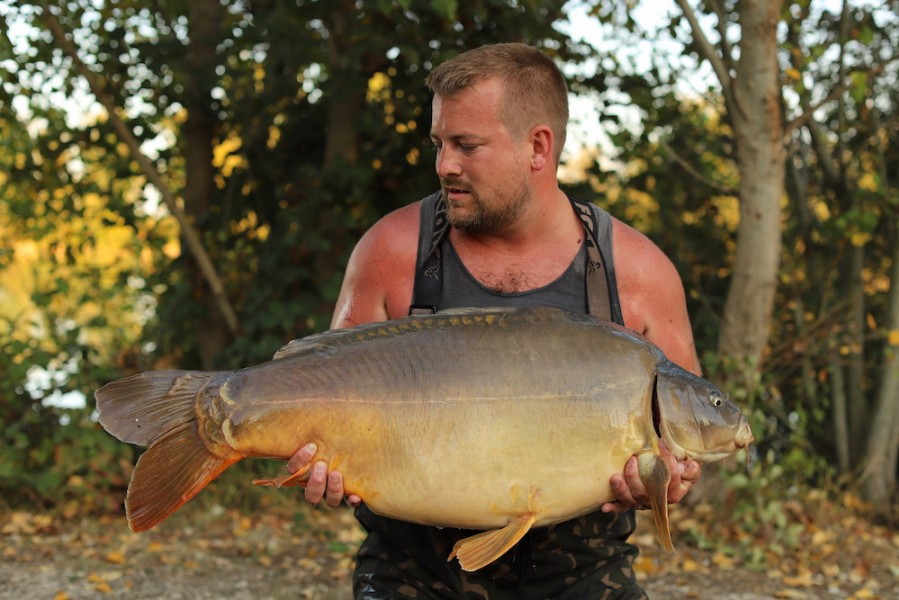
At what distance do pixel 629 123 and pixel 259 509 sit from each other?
9.40ft

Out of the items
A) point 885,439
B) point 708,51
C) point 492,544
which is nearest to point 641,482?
point 492,544

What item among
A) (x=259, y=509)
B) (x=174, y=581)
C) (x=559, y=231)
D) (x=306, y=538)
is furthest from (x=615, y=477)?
(x=259, y=509)

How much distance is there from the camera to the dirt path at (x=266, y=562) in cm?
456

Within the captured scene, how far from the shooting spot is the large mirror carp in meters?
2.34

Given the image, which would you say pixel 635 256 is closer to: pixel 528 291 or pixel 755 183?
pixel 528 291

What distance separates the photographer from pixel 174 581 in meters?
4.60

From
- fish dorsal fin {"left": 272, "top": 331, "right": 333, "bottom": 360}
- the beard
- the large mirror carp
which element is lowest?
the large mirror carp

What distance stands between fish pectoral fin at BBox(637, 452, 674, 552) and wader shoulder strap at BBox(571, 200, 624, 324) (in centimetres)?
51

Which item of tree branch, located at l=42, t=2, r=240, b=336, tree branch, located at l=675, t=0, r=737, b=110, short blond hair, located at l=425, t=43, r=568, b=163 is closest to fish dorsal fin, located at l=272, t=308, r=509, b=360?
short blond hair, located at l=425, t=43, r=568, b=163

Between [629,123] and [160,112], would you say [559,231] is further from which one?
[160,112]

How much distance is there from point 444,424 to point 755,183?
124 inches

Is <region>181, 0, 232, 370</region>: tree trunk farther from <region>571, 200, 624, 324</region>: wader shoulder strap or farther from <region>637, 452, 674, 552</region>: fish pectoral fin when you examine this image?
<region>637, 452, 674, 552</region>: fish pectoral fin

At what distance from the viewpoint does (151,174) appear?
18.4 feet

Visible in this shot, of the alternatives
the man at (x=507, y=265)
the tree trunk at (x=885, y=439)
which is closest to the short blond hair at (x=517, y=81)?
the man at (x=507, y=265)
